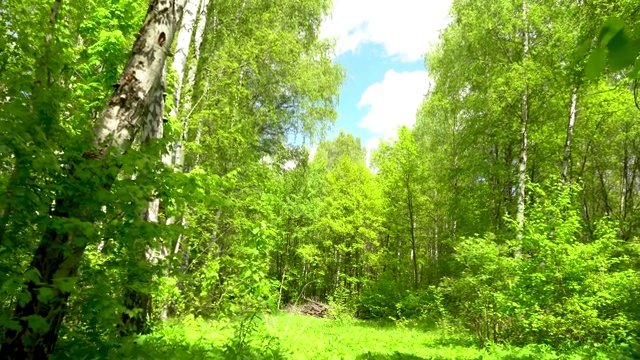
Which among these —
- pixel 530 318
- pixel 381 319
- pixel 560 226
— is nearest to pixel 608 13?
pixel 560 226

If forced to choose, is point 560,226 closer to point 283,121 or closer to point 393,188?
point 283,121

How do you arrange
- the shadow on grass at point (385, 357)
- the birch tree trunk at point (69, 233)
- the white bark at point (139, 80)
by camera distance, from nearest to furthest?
1. the birch tree trunk at point (69, 233)
2. the white bark at point (139, 80)
3. the shadow on grass at point (385, 357)

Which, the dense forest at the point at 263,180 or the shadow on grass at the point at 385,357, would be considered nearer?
the dense forest at the point at 263,180

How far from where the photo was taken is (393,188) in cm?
1847

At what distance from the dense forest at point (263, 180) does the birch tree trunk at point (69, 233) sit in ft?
0.05

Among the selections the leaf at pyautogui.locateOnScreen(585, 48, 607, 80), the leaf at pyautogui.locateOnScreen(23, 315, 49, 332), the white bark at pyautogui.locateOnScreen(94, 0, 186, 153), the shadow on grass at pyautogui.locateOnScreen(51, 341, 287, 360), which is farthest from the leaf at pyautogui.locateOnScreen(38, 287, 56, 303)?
the leaf at pyautogui.locateOnScreen(585, 48, 607, 80)

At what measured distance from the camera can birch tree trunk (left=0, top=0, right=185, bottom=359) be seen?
2532 mm

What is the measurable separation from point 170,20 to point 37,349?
3.11 m

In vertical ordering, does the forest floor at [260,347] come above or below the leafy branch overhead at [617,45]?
below

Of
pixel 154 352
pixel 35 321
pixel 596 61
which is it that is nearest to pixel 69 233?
pixel 35 321

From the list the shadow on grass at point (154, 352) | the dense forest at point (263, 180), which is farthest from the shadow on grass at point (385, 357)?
the shadow on grass at point (154, 352)

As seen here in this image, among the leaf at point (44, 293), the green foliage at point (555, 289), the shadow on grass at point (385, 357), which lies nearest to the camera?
the leaf at point (44, 293)

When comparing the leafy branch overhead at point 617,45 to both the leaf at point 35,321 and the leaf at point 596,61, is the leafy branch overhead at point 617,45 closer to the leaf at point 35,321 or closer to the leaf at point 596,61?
the leaf at point 596,61

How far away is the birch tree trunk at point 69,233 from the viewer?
2.53m
